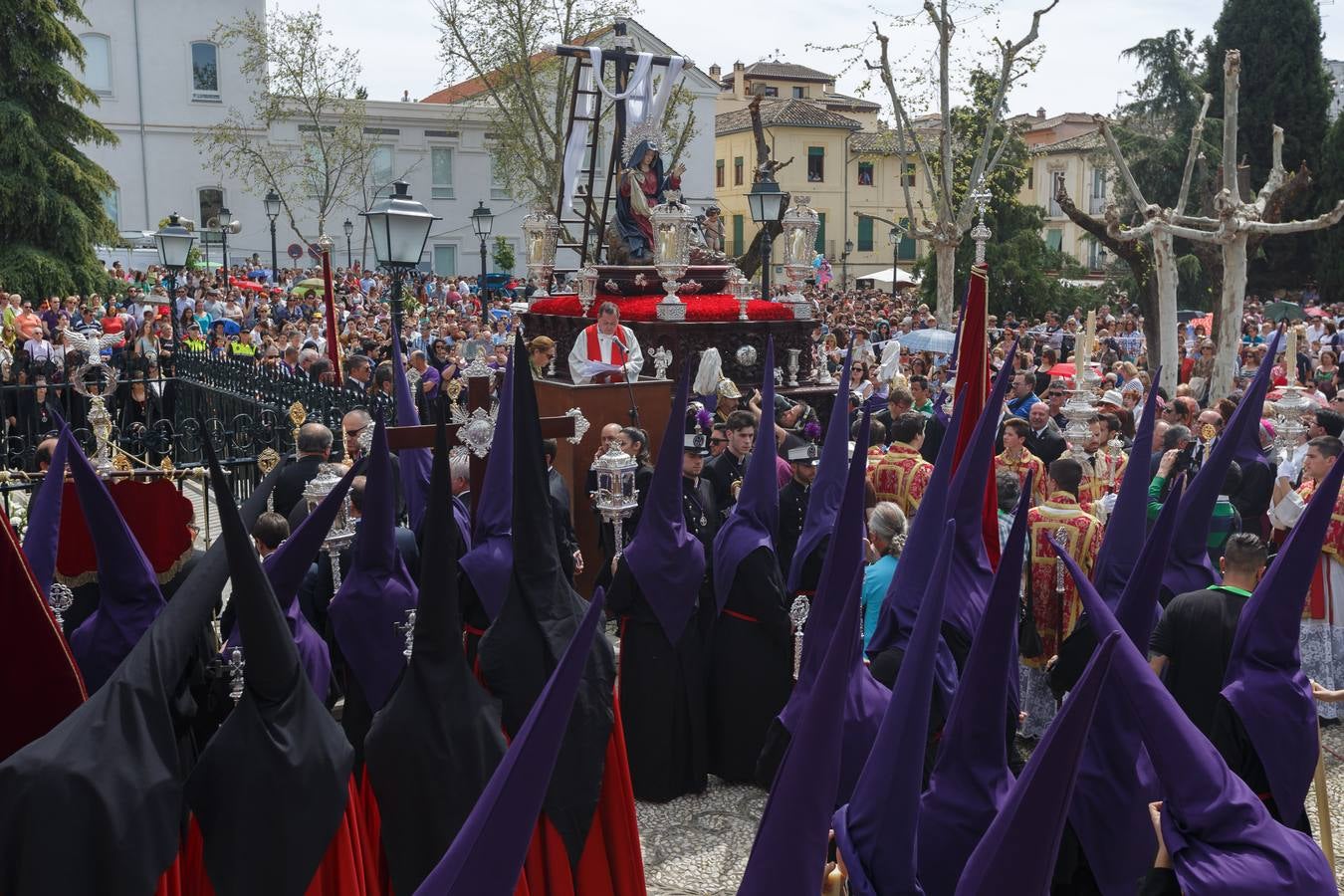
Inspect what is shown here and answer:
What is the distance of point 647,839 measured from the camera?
564 cm

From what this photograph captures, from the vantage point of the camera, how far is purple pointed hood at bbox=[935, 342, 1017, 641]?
14.3 feet

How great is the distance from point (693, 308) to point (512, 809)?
1129 centimetres

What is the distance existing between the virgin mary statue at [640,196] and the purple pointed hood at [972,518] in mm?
9739

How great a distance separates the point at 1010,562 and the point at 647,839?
126 inches

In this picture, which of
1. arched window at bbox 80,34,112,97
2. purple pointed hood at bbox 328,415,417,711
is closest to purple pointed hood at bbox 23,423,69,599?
purple pointed hood at bbox 328,415,417,711

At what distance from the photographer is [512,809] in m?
2.25

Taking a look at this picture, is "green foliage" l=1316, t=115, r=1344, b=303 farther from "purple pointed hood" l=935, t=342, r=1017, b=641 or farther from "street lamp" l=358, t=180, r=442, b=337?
"purple pointed hood" l=935, t=342, r=1017, b=641

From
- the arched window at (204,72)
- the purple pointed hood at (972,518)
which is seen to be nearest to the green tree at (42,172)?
the arched window at (204,72)

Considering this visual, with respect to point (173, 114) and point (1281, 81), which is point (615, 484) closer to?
point (1281, 81)

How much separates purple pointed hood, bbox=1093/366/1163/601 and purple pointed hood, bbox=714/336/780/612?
150 cm

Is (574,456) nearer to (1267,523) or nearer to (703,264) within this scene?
(1267,523)

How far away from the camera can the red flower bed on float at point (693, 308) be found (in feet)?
43.4

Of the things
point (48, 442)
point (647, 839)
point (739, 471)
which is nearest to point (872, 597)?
point (647, 839)

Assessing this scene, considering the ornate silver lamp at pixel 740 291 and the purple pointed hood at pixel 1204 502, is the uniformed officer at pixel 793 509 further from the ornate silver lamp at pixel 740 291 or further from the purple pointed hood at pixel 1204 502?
the ornate silver lamp at pixel 740 291
